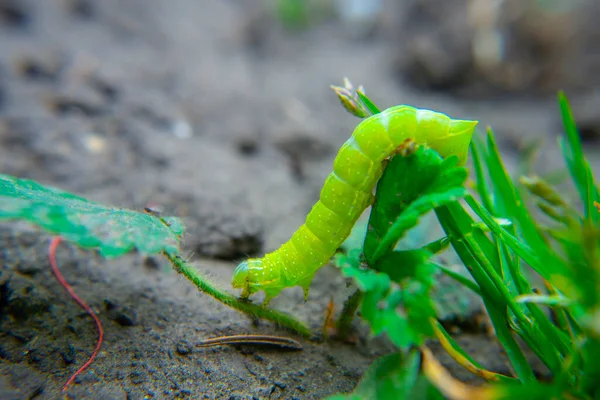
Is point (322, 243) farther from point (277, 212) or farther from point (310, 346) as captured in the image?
point (277, 212)

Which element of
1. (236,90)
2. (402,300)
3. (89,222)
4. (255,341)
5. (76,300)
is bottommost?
(76,300)

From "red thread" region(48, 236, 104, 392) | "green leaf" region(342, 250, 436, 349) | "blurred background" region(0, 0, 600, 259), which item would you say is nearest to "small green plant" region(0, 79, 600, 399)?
"green leaf" region(342, 250, 436, 349)

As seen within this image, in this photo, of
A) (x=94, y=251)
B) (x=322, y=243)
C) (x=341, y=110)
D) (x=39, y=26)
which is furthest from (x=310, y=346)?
(x=39, y=26)

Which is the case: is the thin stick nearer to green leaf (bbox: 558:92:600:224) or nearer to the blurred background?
the blurred background

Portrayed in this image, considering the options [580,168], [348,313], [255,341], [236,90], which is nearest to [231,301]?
[255,341]

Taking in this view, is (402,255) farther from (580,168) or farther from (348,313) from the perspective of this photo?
(580,168)

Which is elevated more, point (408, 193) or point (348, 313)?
point (408, 193)

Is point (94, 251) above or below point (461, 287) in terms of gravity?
below
